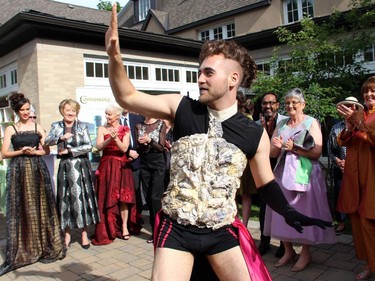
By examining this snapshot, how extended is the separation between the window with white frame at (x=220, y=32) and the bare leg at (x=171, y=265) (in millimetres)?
16284

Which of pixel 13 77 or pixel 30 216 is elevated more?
pixel 13 77

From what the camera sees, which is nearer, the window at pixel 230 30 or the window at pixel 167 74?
the window at pixel 167 74

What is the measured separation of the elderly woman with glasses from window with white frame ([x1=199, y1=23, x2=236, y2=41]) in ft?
46.2

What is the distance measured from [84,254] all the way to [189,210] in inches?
129

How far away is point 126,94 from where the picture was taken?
206 cm

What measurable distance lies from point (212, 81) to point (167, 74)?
31.8 feet

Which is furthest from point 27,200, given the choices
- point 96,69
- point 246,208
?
point 96,69

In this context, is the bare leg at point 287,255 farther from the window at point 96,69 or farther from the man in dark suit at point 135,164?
the window at point 96,69

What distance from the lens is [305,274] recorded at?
388cm

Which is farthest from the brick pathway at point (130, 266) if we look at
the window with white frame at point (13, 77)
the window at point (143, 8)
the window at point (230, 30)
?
the window at point (143, 8)

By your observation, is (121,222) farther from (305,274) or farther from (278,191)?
(278,191)

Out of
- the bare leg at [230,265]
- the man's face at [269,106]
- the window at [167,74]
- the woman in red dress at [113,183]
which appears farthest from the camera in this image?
the window at [167,74]

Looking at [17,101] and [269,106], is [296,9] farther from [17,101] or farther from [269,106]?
[17,101]

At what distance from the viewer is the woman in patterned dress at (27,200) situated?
→ 4574 mm
